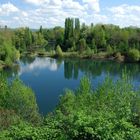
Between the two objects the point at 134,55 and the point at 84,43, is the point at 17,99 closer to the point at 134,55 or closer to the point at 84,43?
the point at 134,55

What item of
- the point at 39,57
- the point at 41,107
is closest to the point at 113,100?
the point at 41,107

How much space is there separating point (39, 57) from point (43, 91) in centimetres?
4981

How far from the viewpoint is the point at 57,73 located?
71.8 metres

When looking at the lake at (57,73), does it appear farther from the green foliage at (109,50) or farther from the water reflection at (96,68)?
the green foliage at (109,50)

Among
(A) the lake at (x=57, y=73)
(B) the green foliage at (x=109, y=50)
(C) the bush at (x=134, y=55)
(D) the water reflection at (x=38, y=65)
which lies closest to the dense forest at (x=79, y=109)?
(C) the bush at (x=134, y=55)

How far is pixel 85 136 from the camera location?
955cm

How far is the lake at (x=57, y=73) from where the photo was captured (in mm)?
48000

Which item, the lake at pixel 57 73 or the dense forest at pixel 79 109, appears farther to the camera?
the lake at pixel 57 73

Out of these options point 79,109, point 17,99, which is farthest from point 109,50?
point 79,109

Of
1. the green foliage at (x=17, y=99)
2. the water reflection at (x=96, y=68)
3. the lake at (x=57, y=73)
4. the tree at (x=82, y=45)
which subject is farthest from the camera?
the tree at (x=82, y=45)

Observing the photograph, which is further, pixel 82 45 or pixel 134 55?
pixel 82 45

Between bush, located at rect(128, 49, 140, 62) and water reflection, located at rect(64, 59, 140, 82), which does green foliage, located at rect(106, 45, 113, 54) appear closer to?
bush, located at rect(128, 49, 140, 62)

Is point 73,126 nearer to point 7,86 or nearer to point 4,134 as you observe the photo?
point 4,134

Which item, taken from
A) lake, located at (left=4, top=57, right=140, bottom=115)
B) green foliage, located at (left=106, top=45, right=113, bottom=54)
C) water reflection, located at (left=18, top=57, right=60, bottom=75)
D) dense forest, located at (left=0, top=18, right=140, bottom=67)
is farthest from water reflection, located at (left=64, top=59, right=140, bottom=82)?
green foliage, located at (left=106, top=45, right=113, bottom=54)
